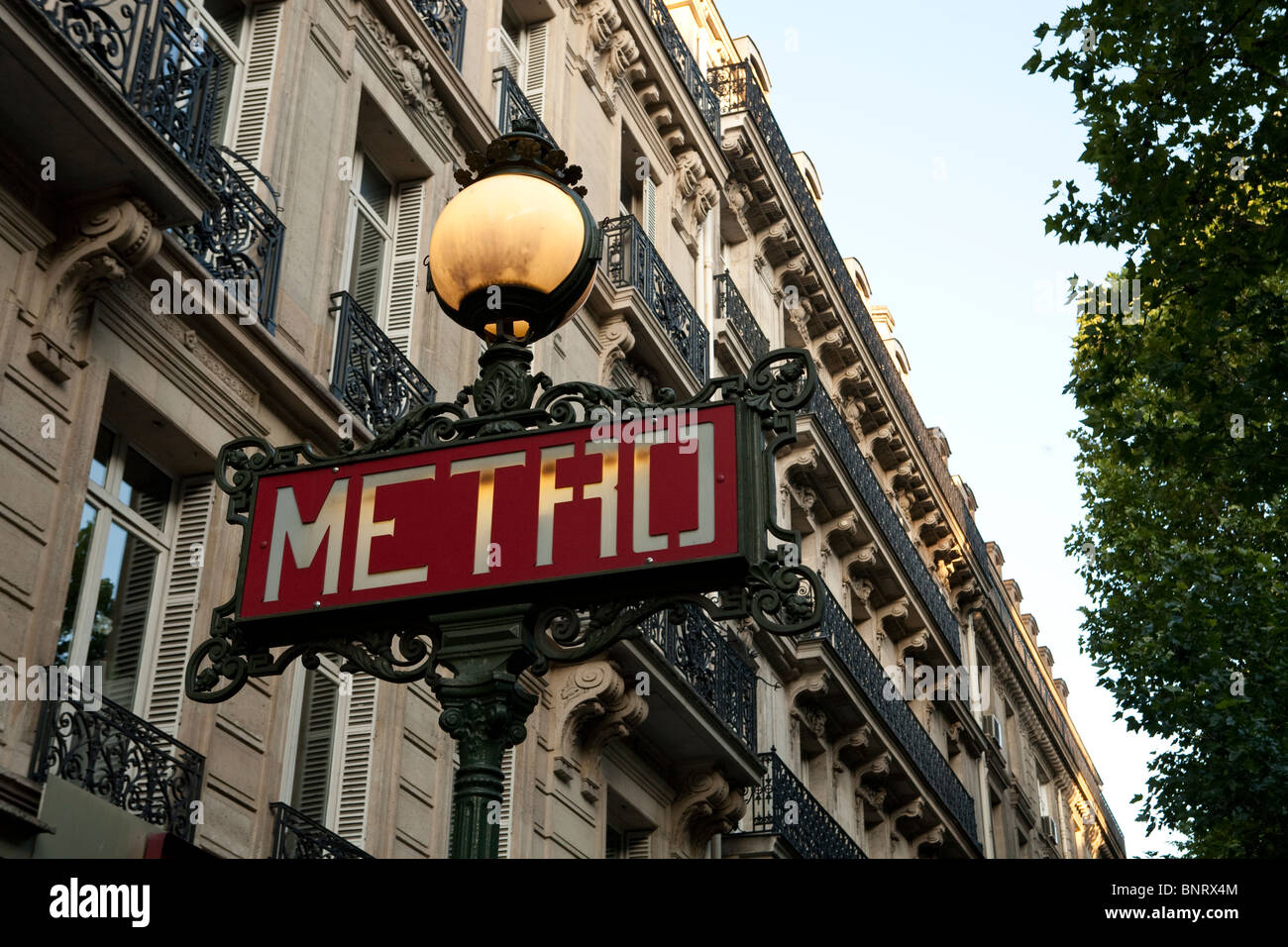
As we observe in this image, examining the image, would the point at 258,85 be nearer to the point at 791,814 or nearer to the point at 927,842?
the point at 791,814

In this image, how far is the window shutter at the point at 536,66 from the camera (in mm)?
18250

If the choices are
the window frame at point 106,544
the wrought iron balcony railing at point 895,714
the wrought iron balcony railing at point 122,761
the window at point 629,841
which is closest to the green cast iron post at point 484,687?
the wrought iron balcony railing at point 122,761

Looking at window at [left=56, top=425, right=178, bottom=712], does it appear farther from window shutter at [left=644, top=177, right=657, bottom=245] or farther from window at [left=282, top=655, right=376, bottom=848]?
window shutter at [left=644, top=177, right=657, bottom=245]

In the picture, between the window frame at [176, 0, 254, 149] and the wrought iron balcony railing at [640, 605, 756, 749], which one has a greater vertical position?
the window frame at [176, 0, 254, 149]

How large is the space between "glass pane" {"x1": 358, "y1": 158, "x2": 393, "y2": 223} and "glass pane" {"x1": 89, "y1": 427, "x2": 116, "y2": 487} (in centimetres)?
487

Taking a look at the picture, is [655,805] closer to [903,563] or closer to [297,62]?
[297,62]

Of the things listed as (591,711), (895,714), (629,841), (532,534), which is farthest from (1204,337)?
(895,714)

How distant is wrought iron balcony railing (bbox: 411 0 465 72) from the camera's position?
599 inches

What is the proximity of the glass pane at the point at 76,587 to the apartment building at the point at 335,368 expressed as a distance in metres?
0.02

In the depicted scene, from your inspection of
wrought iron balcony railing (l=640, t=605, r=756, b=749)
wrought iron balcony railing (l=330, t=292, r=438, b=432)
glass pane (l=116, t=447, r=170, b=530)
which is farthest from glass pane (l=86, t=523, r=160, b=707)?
wrought iron balcony railing (l=640, t=605, r=756, b=749)

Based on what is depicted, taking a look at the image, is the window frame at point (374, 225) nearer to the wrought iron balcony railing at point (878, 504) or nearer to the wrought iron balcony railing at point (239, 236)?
the wrought iron balcony railing at point (239, 236)

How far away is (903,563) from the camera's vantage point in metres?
30.1

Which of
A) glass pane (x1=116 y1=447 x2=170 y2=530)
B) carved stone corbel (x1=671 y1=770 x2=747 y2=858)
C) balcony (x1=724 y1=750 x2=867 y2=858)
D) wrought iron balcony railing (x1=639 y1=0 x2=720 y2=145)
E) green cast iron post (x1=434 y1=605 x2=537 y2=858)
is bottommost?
green cast iron post (x1=434 y1=605 x2=537 y2=858)
